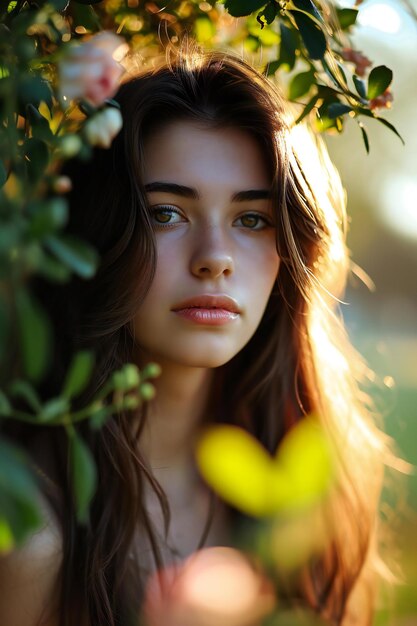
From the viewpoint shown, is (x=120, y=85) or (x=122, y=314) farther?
(x=120, y=85)

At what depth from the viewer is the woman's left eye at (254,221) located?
5.84 feet

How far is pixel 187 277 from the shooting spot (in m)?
1.68

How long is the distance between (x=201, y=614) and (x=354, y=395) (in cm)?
85

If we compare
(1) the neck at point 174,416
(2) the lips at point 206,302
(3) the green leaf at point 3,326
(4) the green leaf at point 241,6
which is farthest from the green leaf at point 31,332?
(1) the neck at point 174,416

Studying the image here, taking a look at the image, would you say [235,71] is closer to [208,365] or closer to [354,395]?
[208,365]

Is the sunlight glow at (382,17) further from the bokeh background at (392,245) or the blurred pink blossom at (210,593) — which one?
the bokeh background at (392,245)

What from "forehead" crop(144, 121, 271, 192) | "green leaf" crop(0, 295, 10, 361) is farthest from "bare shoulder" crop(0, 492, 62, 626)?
"green leaf" crop(0, 295, 10, 361)

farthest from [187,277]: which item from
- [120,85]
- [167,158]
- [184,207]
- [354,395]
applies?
[354,395]

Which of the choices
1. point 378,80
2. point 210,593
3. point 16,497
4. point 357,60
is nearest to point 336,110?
point 378,80

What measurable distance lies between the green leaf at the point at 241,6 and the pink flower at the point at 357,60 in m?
0.34

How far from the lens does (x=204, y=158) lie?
1719mm

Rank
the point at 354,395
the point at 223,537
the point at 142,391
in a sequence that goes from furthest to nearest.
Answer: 1. the point at 354,395
2. the point at 223,537
3. the point at 142,391

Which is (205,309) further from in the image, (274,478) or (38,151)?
(274,478)

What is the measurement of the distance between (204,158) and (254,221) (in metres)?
0.19
